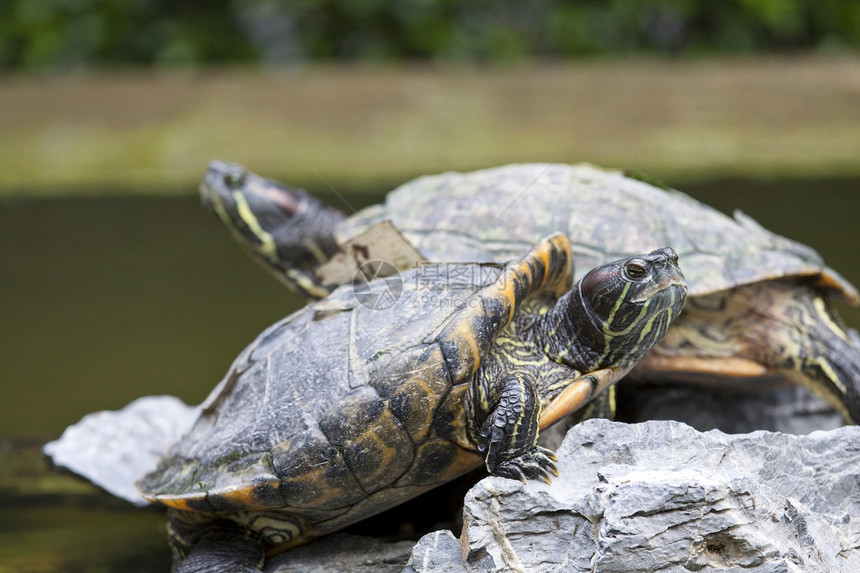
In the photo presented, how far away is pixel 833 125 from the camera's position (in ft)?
15.1

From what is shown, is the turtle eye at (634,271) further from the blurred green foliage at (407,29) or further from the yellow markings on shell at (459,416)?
the blurred green foliage at (407,29)

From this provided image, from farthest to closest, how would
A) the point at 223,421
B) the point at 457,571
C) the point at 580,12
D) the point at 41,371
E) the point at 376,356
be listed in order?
1. the point at 580,12
2. the point at 41,371
3. the point at 223,421
4. the point at 376,356
5. the point at 457,571

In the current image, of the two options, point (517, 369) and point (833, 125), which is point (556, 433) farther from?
point (833, 125)

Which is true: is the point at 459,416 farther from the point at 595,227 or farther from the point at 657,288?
the point at 595,227

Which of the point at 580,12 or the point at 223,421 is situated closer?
the point at 223,421

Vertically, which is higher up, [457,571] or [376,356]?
[376,356]

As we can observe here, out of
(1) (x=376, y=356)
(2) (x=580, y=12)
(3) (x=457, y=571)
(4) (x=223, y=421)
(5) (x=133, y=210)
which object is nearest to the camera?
(3) (x=457, y=571)

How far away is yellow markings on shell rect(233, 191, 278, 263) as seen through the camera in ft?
8.10

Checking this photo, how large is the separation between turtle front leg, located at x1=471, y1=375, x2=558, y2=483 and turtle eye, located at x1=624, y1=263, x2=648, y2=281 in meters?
0.25

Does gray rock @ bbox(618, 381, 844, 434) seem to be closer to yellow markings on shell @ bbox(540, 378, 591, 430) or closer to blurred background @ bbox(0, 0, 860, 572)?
yellow markings on shell @ bbox(540, 378, 591, 430)

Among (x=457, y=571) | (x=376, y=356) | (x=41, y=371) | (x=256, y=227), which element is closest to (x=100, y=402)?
(x=41, y=371)

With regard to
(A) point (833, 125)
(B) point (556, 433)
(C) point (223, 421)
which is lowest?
(A) point (833, 125)

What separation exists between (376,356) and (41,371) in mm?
1741

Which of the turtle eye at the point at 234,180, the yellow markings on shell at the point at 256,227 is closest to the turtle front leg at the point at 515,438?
the yellow markings on shell at the point at 256,227
